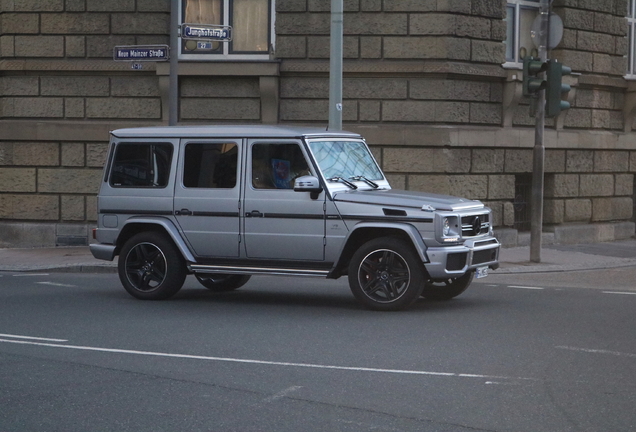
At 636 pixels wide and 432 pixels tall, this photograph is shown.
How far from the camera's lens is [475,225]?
10766mm

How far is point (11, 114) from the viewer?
18.7 metres

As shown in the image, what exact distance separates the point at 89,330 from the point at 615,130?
1379 cm

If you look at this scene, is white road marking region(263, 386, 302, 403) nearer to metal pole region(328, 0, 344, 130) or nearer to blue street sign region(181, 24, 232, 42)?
metal pole region(328, 0, 344, 130)

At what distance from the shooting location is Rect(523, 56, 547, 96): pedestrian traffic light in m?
15.5

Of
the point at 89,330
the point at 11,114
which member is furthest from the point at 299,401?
the point at 11,114

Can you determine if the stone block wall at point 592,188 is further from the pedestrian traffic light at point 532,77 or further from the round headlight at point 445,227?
the round headlight at point 445,227

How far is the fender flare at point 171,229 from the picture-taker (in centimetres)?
1130

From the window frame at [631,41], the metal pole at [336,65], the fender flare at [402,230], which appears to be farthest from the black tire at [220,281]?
the window frame at [631,41]

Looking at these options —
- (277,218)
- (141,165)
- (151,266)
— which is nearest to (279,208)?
(277,218)

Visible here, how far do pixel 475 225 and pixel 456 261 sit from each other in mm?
610

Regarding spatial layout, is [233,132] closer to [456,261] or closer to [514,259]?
[456,261]

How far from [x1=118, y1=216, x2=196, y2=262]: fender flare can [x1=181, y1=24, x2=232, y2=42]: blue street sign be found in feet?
14.3

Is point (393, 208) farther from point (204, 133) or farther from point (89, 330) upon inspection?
point (89, 330)

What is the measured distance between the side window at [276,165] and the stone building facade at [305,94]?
22.1 ft
